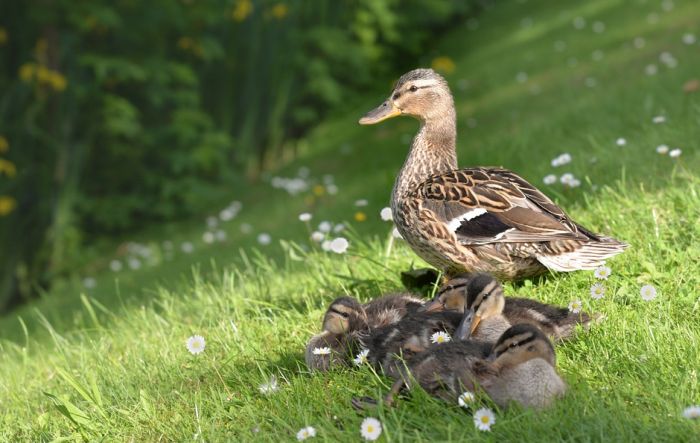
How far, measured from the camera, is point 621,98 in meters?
11.1

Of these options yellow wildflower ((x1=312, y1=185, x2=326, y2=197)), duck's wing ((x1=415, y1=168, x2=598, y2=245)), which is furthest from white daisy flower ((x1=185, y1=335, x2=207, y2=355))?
yellow wildflower ((x1=312, y1=185, x2=326, y2=197))

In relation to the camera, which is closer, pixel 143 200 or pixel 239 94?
pixel 143 200

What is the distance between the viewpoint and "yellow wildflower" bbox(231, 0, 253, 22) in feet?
51.4

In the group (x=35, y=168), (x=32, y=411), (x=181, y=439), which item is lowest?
(x=35, y=168)

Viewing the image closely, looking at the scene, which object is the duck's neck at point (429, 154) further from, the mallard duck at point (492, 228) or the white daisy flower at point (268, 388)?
the white daisy flower at point (268, 388)

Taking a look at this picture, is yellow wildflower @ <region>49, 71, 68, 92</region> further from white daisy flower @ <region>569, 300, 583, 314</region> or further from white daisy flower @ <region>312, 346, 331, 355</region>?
white daisy flower @ <region>569, 300, 583, 314</region>

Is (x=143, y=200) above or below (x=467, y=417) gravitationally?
below

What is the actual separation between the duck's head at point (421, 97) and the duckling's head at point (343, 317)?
5.77 feet

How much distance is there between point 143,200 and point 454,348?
1225 centimetres

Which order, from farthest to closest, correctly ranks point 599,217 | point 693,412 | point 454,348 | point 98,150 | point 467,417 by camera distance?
point 98,150, point 599,217, point 454,348, point 467,417, point 693,412

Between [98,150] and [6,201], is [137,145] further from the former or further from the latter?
[6,201]

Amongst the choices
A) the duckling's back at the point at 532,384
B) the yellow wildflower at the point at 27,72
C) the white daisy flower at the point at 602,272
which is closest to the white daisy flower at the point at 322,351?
the duckling's back at the point at 532,384

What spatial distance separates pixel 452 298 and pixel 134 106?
12.3m

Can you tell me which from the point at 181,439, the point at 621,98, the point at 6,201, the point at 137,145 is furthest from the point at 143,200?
the point at 181,439
